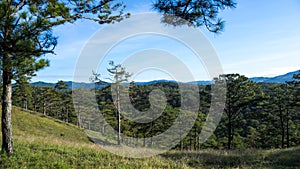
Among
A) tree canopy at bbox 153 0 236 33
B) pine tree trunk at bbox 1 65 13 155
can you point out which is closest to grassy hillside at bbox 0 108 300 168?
pine tree trunk at bbox 1 65 13 155

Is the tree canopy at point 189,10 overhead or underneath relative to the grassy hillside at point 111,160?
overhead

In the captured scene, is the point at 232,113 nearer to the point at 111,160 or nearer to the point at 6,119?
the point at 111,160

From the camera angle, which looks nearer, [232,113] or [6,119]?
[6,119]

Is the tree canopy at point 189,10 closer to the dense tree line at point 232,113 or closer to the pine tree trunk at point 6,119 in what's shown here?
the pine tree trunk at point 6,119

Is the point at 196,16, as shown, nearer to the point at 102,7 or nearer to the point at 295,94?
the point at 102,7

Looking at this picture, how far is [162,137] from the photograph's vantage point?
181ft

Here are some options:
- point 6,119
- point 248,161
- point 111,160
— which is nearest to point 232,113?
point 248,161

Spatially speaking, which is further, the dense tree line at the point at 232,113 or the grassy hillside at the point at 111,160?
the dense tree line at the point at 232,113

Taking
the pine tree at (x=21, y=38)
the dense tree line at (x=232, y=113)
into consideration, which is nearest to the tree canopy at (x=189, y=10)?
the pine tree at (x=21, y=38)

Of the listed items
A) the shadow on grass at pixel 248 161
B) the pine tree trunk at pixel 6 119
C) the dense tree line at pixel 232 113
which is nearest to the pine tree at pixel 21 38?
the pine tree trunk at pixel 6 119

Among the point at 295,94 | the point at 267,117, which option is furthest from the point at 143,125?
the point at 295,94

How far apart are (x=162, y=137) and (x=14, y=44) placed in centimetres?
5147

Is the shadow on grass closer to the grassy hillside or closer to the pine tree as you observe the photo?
the grassy hillside

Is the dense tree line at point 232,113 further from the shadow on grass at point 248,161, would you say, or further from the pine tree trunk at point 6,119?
the shadow on grass at point 248,161
